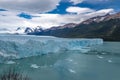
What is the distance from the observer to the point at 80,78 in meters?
12.8

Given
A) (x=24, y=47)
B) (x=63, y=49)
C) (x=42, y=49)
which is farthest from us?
(x=63, y=49)

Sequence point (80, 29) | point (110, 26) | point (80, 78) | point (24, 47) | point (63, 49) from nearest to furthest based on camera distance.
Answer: point (80, 78), point (24, 47), point (63, 49), point (110, 26), point (80, 29)

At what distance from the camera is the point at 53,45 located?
2647cm

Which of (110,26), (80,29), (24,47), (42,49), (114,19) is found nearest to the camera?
(24,47)

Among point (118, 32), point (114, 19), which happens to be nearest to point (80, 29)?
point (114, 19)

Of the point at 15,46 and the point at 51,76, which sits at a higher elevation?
the point at 15,46

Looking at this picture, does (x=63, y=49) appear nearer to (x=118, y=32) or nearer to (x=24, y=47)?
(x=24, y=47)

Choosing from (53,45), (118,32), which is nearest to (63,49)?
(53,45)

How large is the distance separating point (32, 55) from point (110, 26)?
104246 mm

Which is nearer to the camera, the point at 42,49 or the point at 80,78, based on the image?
the point at 80,78

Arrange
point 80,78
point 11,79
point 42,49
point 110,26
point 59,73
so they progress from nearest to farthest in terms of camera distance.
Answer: point 11,79, point 80,78, point 59,73, point 42,49, point 110,26

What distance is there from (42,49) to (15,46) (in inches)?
203

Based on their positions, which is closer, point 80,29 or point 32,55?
point 32,55

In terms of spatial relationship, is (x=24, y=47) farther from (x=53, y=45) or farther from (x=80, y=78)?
(x=80, y=78)
